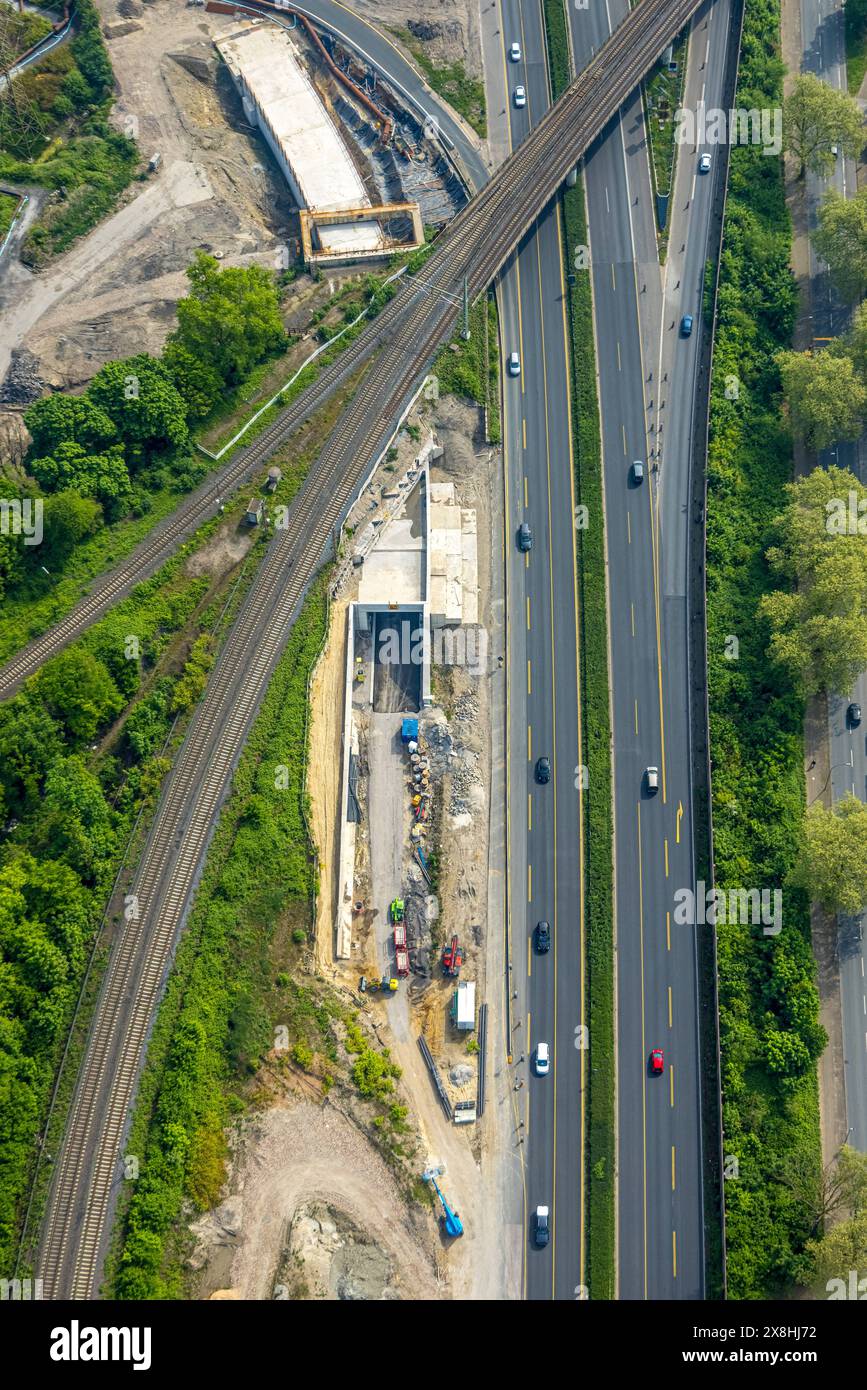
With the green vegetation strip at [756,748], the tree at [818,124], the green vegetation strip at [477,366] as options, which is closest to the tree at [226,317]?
the green vegetation strip at [477,366]

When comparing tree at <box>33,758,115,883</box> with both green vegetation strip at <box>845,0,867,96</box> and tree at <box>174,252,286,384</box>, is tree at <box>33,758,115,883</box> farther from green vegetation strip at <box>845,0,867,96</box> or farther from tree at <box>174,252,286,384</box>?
green vegetation strip at <box>845,0,867,96</box>

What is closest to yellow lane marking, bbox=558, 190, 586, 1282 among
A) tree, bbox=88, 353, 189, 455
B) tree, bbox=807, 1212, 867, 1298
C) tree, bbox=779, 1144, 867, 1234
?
tree, bbox=779, 1144, 867, 1234


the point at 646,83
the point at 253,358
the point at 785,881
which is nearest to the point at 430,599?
the point at 253,358

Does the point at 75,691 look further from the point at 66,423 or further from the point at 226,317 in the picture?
the point at 226,317

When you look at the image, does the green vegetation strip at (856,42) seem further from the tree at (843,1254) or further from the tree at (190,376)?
the tree at (843,1254)

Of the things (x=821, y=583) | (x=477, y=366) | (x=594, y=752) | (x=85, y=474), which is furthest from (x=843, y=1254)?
(x=85, y=474)

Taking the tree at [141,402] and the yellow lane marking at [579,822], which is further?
the tree at [141,402]
